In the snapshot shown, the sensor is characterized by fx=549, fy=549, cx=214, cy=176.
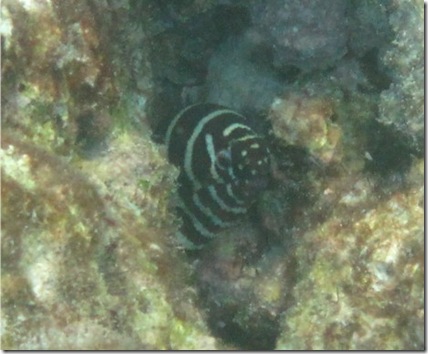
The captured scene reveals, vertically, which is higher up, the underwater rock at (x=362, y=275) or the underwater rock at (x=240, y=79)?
the underwater rock at (x=240, y=79)

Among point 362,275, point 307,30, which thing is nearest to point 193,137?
point 307,30

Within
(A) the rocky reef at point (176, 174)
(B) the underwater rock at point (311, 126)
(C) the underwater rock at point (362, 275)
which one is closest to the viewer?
(A) the rocky reef at point (176, 174)

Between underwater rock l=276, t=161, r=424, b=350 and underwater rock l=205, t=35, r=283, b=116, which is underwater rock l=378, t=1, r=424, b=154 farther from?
underwater rock l=205, t=35, r=283, b=116

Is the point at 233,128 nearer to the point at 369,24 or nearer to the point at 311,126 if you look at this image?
the point at 311,126

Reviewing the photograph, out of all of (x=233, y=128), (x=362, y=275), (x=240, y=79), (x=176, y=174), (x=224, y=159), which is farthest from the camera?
(x=240, y=79)

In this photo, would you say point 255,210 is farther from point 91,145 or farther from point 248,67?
point 91,145

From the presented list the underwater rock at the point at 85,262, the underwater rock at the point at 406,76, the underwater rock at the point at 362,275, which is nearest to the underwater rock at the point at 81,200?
the underwater rock at the point at 85,262

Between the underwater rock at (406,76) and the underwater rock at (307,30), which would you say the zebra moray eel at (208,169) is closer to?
the underwater rock at (307,30)
